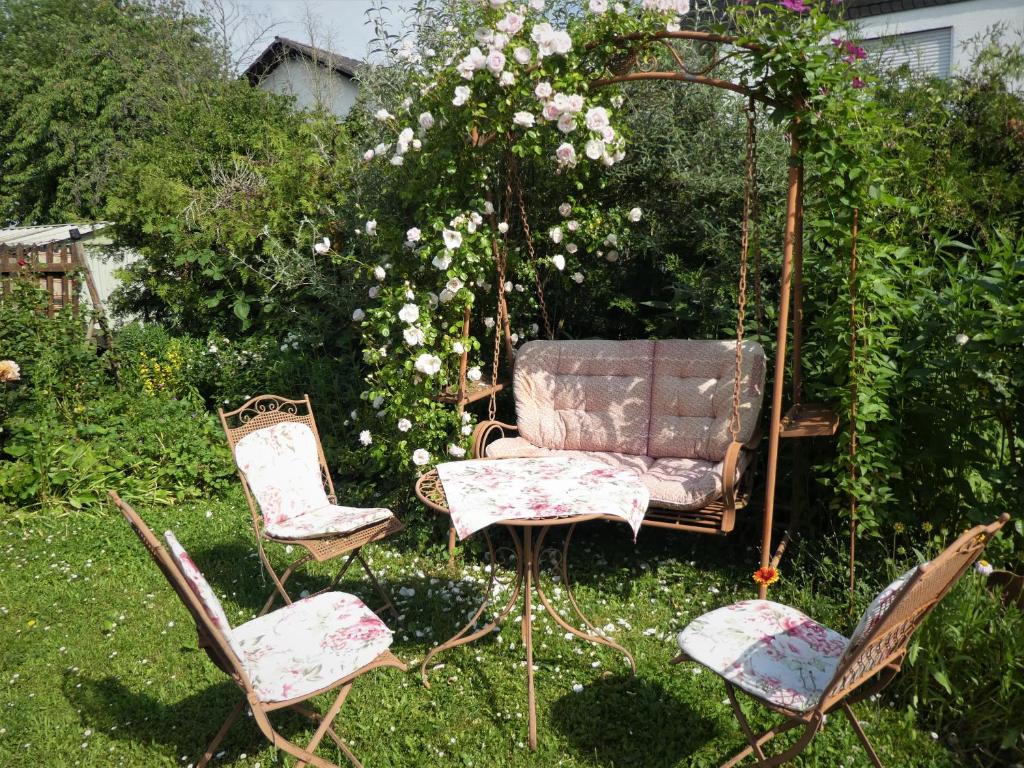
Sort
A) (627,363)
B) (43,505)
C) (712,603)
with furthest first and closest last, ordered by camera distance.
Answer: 1. (43,505)
2. (627,363)
3. (712,603)

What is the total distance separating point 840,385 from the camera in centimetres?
336

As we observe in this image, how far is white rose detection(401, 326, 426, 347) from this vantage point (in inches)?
159

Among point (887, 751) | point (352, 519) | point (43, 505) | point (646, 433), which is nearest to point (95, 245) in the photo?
point (43, 505)

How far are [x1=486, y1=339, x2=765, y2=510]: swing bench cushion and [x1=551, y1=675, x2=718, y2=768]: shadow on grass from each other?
3.31 ft

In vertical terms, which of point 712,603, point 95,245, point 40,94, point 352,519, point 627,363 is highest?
point 40,94

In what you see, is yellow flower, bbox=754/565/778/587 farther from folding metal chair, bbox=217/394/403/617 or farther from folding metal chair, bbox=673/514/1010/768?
folding metal chair, bbox=217/394/403/617

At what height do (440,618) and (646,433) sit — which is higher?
(646,433)

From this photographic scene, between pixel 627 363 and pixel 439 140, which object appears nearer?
pixel 439 140

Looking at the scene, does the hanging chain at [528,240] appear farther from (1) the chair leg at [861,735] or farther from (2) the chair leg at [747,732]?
(1) the chair leg at [861,735]

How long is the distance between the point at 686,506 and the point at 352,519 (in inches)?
62.3

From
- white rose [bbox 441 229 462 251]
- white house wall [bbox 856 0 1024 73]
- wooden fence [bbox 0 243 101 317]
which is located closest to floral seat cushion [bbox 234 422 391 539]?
white rose [bbox 441 229 462 251]

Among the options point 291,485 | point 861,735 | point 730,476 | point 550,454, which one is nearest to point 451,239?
point 550,454

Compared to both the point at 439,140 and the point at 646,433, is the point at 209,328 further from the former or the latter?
the point at 646,433

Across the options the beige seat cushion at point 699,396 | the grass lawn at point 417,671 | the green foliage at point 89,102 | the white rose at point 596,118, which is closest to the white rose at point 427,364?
the grass lawn at point 417,671
